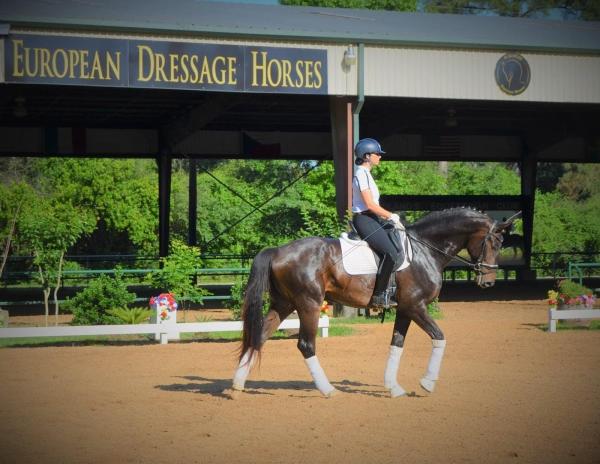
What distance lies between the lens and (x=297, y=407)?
1060 centimetres

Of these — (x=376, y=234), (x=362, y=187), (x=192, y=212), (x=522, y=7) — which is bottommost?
(x=376, y=234)

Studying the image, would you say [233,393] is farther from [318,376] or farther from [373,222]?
[373,222]

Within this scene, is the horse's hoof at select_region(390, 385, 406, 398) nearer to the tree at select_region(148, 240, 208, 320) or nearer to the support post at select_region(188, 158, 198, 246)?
the tree at select_region(148, 240, 208, 320)

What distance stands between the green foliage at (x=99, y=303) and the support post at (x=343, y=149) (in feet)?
19.5

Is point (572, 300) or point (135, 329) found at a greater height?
point (572, 300)

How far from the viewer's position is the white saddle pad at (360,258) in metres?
11.3

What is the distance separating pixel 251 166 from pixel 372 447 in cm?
4520

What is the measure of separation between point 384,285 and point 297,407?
72.4 inches

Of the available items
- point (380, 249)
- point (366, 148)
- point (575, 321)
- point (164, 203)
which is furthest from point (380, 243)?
point (164, 203)

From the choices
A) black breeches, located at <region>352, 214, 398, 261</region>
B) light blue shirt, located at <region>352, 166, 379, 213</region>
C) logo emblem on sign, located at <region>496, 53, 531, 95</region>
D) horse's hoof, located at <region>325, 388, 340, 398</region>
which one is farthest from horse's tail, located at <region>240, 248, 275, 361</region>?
logo emblem on sign, located at <region>496, 53, 531, 95</region>

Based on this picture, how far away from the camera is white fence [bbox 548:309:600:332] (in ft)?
62.3

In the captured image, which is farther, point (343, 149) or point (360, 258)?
point (343, 149)

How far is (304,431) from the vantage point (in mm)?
9234

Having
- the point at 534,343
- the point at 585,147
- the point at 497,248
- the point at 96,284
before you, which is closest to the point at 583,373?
the point at 497,248
